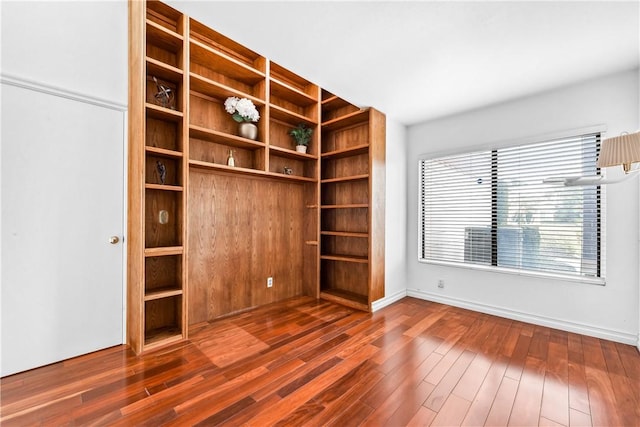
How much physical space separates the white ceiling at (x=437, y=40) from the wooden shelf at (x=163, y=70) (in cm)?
77

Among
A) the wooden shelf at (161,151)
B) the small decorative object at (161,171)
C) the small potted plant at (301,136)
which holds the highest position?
the small potted plant at (301,136)

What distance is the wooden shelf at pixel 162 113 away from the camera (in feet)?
7.27

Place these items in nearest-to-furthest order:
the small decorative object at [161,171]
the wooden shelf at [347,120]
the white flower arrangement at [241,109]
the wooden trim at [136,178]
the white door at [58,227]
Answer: the white door at [58,227] → the wooden trim at [136,178] → the small decorative object at [161,171] → the white flower arrangement at [241,109] → the wooden shelf at [347,120]

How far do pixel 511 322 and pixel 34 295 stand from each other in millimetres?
4198

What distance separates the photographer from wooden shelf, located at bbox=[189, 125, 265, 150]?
8.30 feet

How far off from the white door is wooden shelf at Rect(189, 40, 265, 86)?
0.92 meters

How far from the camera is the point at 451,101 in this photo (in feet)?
9.61

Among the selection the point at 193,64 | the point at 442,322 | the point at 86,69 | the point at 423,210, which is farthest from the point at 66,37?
the point at 442,322

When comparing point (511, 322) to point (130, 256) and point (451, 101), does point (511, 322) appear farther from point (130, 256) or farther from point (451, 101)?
point (130, 256)

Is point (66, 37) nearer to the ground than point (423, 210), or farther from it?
farther from it

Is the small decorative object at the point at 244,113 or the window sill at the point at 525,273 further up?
the small decorative object at the point at 244,113

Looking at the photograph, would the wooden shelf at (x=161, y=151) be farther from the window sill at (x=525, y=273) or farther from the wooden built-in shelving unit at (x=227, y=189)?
the window sill at (x=525, y=273)

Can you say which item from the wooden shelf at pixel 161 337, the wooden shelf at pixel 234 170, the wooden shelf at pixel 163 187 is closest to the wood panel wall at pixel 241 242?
the wooden shelf at pixel 234 170

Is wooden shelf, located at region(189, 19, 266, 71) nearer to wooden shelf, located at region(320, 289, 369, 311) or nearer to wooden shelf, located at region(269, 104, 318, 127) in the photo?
wooden shelf, located at region(269, 104, 318, 127)
